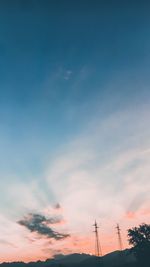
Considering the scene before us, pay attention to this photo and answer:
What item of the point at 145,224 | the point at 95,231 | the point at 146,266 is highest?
the point at 95,231

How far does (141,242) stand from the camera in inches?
3455

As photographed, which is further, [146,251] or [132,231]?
[132,231]

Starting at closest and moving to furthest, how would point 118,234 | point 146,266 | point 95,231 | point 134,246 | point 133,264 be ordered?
point 146,266
point 134,246
point 133,264
point 95,231
point 118,234

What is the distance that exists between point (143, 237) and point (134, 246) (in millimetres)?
3739

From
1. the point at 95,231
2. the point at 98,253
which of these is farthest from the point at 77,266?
the point at 98,253

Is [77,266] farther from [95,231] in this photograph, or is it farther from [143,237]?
[143,237]

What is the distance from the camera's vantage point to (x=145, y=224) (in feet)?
299

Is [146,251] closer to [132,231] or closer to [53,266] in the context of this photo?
[132,231]

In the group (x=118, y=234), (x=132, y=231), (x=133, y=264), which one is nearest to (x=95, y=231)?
(x=118, y=234)

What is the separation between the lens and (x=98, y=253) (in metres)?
115

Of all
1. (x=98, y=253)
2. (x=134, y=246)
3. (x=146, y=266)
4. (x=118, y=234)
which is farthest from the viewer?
(x=118, y=234)

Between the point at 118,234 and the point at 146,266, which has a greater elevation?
the point at 118,234

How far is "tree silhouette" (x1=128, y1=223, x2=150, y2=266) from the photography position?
83969 millimetres

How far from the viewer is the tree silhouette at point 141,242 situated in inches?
3306
